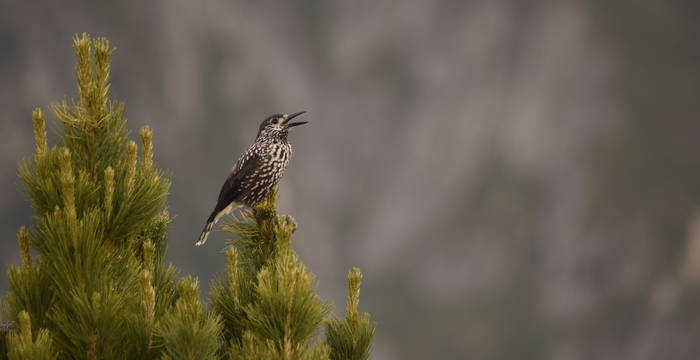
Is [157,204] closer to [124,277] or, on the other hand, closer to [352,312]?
[124,277]

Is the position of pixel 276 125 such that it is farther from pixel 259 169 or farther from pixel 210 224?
pixel 210 224

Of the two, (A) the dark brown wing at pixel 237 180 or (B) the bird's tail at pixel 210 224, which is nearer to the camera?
(B) the bird's tail at pixel 210 224

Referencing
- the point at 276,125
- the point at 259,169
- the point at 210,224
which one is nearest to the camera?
the point at 259,169

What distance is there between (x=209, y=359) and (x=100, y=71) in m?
2.22

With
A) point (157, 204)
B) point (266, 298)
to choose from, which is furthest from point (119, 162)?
point (266, 298)

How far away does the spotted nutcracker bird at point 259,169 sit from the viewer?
8.09 metres

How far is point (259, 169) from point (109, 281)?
4064 mm

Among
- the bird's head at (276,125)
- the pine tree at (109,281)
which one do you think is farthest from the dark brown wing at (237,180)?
the pine tree at (109,281)

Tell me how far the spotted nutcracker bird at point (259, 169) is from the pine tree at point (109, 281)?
2917 mm

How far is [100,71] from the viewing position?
15.6ft

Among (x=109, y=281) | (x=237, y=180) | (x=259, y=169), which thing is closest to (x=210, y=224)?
(x=237, y=180)

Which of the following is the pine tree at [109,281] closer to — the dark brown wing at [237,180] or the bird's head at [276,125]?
the dark brown wing at [237,180]

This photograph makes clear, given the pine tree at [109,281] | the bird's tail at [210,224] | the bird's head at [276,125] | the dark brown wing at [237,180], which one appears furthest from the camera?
the bird's head at [276,125]

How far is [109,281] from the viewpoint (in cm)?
429
